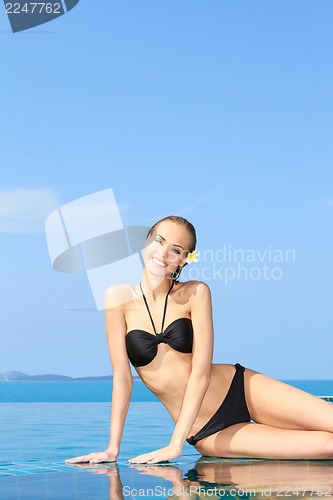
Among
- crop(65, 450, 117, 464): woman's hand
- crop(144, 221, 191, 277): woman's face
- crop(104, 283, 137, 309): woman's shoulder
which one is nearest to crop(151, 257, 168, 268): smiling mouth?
crop(144, 221, 191, 277): woman's face

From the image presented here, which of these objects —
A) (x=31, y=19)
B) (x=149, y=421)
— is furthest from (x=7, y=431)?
(x=31, y=19)

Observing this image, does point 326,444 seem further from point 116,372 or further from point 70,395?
point 70,395

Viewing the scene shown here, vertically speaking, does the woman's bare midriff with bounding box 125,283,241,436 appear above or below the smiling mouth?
below

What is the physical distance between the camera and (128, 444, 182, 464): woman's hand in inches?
192

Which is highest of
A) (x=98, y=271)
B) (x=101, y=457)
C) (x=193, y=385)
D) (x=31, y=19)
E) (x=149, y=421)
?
(x=31, y=19)

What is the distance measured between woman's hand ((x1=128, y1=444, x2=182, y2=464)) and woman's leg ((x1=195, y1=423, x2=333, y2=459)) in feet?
1.88

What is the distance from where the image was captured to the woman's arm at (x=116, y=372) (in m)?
5.22

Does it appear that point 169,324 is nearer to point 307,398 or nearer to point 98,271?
point 307,398

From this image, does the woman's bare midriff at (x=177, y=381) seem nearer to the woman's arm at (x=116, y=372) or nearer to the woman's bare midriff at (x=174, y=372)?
the woman's bare midriff at (x=174, y=372)

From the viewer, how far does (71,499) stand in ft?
13.0

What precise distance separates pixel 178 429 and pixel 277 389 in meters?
0.87

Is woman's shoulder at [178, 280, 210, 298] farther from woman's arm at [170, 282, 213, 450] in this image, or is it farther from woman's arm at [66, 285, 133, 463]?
woman's arm at [66, 285, 133, 463]

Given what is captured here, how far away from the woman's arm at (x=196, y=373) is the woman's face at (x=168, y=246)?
9.8 inches

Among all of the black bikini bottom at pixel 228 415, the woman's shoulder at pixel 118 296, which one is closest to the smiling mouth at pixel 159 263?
the woman's shoulder at pixel 118 296
